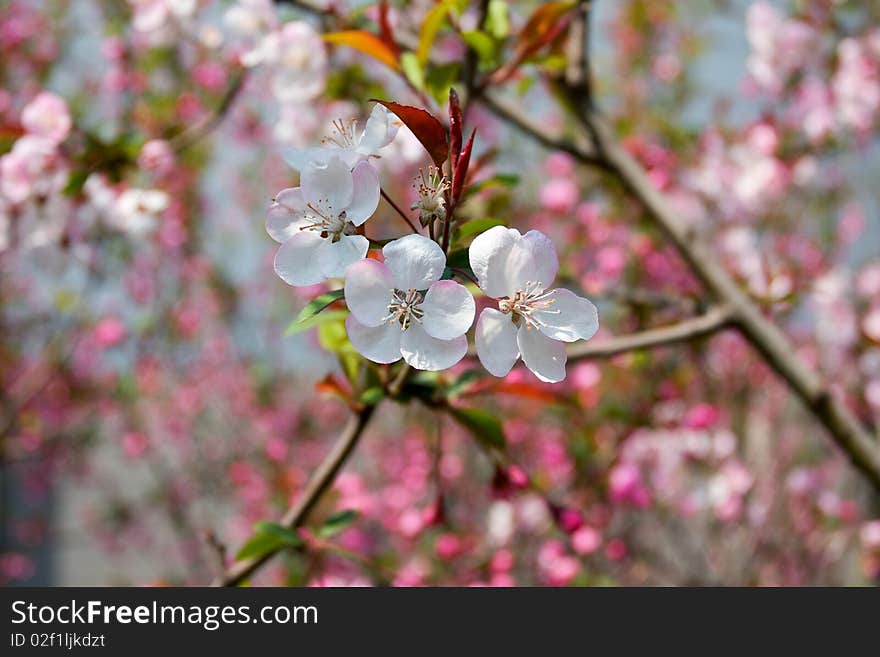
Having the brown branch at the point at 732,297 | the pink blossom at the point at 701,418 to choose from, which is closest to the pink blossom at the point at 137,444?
the pink blossom at the point at 701,418

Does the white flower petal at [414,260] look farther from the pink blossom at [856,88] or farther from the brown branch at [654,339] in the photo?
the pink blossom at [856,88]

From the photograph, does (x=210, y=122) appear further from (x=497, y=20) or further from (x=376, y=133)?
(x=376, y=133)

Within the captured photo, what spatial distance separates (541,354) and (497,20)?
60 cm

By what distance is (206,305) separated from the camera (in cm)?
438

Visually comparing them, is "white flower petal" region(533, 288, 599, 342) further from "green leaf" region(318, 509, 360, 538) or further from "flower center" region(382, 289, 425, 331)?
"green leaf" region(318, 509, 360, 538)

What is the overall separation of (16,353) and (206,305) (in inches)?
39.1

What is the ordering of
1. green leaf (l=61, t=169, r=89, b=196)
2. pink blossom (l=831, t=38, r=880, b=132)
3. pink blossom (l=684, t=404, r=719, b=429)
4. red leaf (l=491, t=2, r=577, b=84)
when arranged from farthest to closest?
pink blossom (l=831, t=38, r=880, b=132)
pink blossom (l=684, t=404, r=719, b=429)
green leaf (l=61, t=169, r=89, b=196)
red leaf (l=491, t=2, r=577, b=84)

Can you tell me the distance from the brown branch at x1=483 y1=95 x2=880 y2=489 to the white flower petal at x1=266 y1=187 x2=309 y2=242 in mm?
734

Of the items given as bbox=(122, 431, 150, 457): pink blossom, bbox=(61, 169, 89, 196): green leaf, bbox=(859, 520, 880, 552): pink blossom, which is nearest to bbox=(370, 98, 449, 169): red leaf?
bbox=(61, 169, 89, 196): green leaf

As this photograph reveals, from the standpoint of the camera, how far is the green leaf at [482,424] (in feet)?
2.65

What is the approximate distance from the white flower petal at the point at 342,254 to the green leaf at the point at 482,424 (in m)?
0.30

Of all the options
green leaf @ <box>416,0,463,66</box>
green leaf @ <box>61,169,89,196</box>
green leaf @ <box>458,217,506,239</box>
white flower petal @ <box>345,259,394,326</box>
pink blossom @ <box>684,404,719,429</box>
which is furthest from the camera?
pink blossom @ <box>684,404,719,429</box>

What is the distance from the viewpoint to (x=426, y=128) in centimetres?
53

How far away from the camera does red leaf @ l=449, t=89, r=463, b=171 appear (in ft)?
1.72
